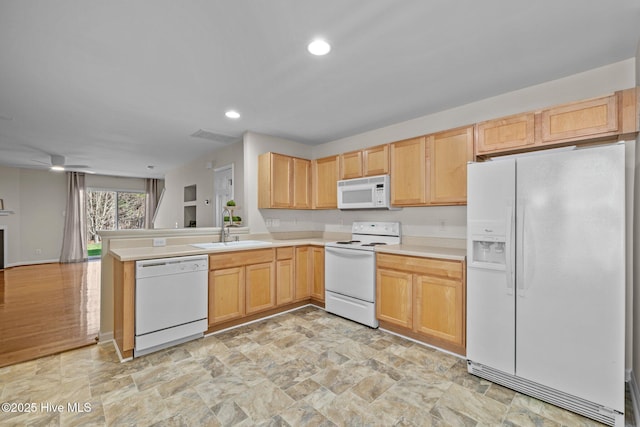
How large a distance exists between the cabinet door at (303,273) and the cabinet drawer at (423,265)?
1154 millimetres

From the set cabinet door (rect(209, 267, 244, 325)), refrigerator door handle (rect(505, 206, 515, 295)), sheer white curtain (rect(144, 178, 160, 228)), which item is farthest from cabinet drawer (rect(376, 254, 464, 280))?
sheer white curtain (rect(144, 178, 160, 228))

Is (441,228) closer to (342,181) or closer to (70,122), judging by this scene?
(342,181)

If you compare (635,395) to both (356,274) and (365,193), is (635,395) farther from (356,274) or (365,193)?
(365,193)

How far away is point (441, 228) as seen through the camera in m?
3.31

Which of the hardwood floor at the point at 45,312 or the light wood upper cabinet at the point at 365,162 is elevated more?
the light wood upper cabinet at the point at 365,162

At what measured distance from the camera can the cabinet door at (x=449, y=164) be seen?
9.41 ft

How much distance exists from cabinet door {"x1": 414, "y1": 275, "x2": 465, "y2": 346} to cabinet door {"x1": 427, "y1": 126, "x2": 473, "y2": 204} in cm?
87

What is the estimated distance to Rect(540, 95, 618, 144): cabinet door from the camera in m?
2.02

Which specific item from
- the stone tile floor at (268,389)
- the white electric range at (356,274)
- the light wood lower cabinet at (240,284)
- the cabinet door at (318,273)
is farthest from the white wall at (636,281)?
the light wood lower cabinet at (240,284)

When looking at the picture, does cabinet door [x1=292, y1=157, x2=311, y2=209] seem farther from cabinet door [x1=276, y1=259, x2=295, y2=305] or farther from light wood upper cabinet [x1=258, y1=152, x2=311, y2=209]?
cabinet door [x1=276, y1=259, x2=295, y2=305]

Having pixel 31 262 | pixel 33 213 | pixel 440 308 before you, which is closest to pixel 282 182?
pixel 440 308

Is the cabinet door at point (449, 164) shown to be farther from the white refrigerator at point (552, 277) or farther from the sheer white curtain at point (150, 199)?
the sheer white curtain at point (150, 199)

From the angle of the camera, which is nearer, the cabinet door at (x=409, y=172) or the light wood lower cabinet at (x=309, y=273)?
the cabinet door at (x=409, y=172)

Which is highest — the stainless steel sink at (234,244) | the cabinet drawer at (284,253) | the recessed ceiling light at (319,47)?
the recessed ceiling light at (319,47)
